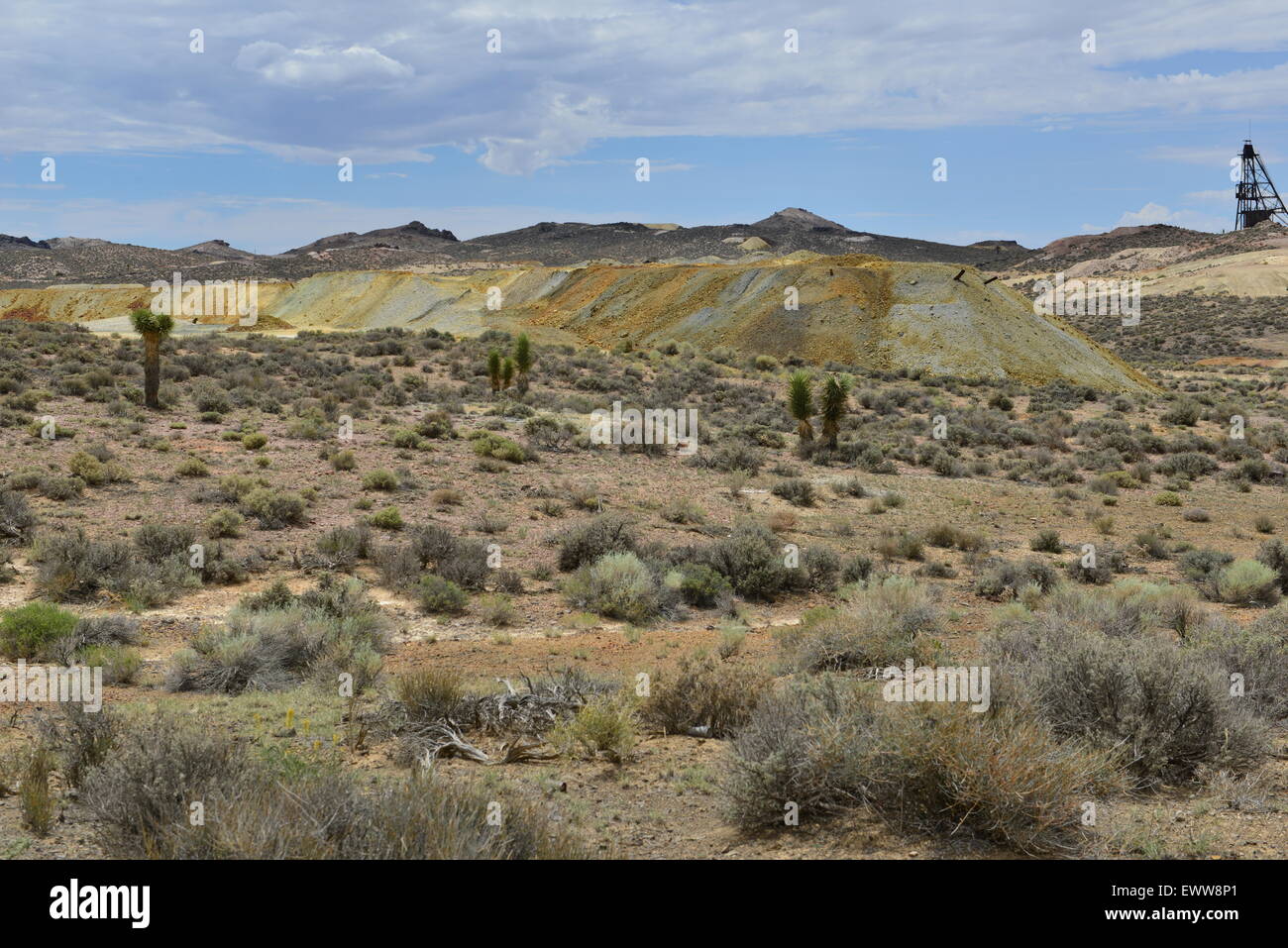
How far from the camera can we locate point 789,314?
156 ft

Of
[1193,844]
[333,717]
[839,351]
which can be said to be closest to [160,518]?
[333,717]

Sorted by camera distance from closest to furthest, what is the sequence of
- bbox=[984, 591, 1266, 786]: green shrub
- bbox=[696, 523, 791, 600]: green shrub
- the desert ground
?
the desert ground < bbox=[984, 591, 1266, 786]: green shrub < bbox=[696, 523, 791, 600]: green shrub

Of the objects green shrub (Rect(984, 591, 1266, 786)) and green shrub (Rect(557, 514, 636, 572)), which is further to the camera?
green shrub (Rect(557, 514, 636, 572))

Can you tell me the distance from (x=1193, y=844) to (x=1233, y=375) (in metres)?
54.7

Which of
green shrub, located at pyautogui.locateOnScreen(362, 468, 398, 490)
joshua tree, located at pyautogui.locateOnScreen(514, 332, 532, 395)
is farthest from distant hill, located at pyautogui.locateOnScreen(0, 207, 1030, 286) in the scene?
green shrub, located at pyautogui.locateOnScreen(362, 468, 398, 490)

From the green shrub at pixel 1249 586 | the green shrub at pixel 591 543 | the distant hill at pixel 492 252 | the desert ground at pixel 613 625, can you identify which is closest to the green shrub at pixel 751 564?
the desert ground at pixel 613 625

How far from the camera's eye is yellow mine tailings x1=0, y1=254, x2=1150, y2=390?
140 feet

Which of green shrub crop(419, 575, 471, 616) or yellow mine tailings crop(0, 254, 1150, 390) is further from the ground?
yellow mine tailings crop(0, 254, 1150, 390)

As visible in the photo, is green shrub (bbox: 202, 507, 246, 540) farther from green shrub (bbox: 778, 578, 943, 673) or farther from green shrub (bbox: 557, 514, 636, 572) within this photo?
green shrub (bbox: 778, 578, 943, 673)

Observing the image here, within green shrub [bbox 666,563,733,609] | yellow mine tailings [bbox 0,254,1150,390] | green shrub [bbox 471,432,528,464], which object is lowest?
green shrub [bbox 666,563,733,609]

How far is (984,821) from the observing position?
4.60 m

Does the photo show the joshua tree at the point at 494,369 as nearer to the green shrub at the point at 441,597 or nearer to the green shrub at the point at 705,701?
the green shrub at the point at 441,597

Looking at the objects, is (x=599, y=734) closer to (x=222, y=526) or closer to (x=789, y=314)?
(x=222, y=526)

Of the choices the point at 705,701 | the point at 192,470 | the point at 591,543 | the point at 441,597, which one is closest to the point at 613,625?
the point at 441,597
